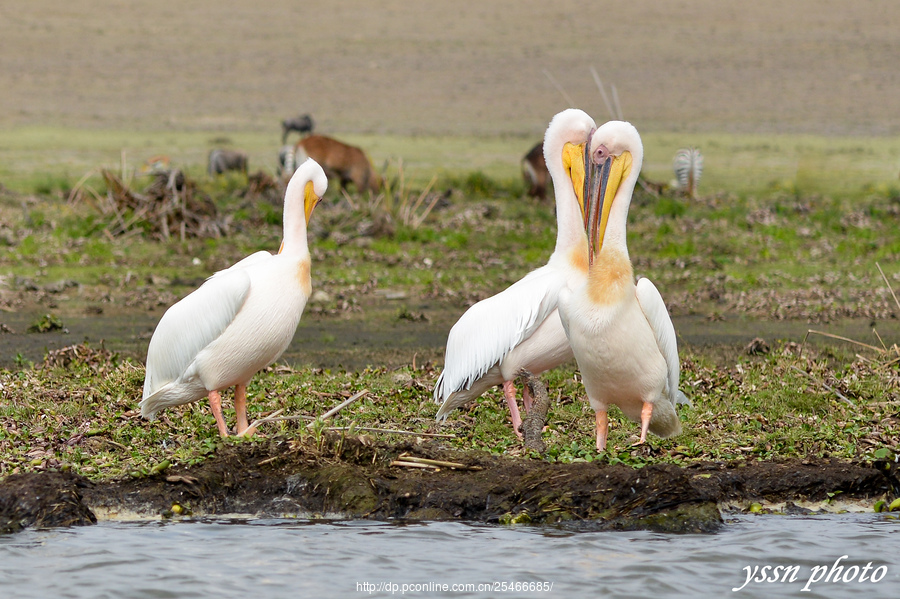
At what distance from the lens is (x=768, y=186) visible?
1991cm

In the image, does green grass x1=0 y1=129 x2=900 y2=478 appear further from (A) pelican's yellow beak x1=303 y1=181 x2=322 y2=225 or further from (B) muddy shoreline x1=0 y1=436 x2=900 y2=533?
(A) pelican's yellow beak x1=303 y1=181 x2=322 y2=225

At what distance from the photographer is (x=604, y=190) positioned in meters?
5.45

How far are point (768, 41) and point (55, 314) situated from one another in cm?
3862

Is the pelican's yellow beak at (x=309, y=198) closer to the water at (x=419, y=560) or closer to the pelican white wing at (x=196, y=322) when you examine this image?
the pelican white wing at (x=196, y=322)

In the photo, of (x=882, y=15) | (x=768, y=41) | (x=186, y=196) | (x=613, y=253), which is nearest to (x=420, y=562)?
(x=613, y=253)

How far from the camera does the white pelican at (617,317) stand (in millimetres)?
5172

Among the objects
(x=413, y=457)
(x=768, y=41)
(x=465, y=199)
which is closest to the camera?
(x=413, y=457)

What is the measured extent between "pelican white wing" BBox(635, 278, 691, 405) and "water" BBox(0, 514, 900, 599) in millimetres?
861

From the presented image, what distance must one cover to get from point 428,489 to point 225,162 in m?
14.0

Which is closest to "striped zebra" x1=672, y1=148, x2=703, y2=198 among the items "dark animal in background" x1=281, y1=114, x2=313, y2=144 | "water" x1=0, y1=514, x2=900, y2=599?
"dark animal in background" x1=281, y1=114, x2=313, y2=144

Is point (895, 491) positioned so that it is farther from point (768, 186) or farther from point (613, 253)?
point (768, 186)

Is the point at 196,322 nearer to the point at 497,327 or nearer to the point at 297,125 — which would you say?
the point at 497,327

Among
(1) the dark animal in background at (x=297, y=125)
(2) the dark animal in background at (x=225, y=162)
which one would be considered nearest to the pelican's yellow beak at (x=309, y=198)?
(2) the dark animal in background at (x=225, y=162)

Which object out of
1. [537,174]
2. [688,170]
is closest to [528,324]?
[537,174]
